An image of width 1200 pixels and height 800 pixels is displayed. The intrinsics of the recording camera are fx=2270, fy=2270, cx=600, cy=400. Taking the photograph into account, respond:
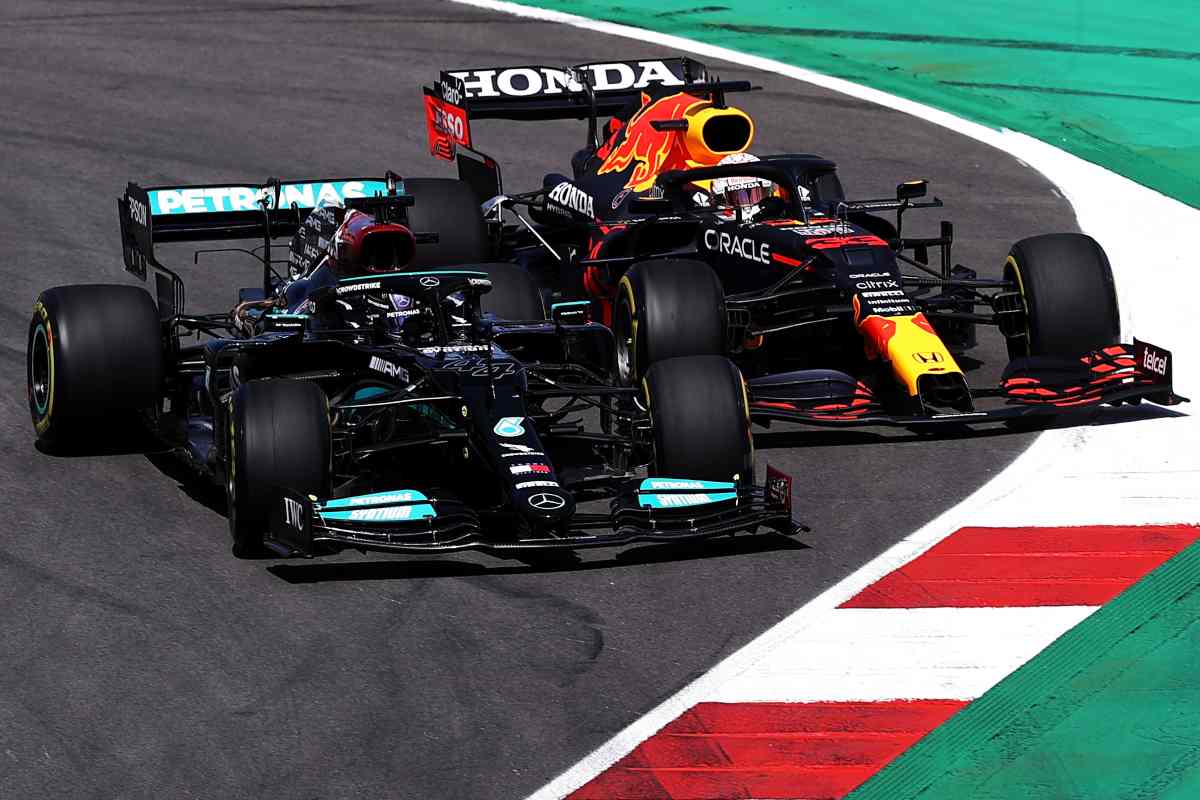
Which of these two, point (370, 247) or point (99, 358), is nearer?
point (99, 358)

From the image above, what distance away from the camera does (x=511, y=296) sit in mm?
13719

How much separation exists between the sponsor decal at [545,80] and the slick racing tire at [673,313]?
402 centimetres

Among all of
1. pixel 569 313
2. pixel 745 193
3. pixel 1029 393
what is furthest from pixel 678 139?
pixel 1029 393

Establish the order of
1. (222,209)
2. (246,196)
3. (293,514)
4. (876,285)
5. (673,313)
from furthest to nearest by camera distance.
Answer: (246,196) < (222,209) < (876,285) < (673,313) < (293,514)

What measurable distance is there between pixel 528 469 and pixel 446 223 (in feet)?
17.0

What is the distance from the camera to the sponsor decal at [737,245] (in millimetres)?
14109

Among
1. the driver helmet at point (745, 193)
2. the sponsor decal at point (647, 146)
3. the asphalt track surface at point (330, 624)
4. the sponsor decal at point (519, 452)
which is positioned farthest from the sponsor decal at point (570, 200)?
the sponsor decal at point (519, 452)

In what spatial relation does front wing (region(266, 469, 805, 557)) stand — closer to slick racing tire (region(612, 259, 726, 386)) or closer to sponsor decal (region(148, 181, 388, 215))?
slick racing tire (region(612, 259, 726, 386))

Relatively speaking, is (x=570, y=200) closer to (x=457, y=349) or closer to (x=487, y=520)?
(x=457, y=349)

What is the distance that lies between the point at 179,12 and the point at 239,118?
509cm

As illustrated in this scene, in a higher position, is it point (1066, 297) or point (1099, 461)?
point (1066, 297)

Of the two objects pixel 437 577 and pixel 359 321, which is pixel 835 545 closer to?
pixel 437 577

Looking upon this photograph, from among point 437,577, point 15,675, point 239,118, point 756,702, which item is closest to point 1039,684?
point 756,702

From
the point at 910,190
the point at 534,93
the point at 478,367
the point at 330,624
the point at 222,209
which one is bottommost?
the point at 330,624
